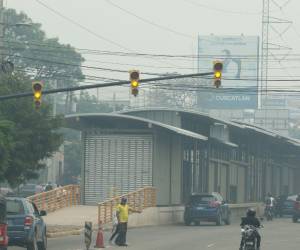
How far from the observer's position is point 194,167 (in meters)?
63.0

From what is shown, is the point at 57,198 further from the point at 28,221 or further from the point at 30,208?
the point at 28,221

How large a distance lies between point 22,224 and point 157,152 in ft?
85.7

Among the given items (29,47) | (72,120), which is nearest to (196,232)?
(72,120)

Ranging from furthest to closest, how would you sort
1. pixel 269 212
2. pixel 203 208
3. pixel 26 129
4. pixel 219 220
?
pixel 269 212, pixel 219 220, pixel 203 208, pixel 26 129

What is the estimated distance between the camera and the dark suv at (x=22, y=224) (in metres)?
28.3

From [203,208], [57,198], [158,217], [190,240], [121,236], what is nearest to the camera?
[121,236]

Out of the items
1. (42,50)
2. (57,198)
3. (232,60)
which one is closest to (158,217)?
(57,198)

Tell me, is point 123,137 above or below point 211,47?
below

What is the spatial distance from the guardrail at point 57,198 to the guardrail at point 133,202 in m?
2.70

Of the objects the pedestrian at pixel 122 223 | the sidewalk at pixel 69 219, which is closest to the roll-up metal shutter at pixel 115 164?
the sidewalk at pixel 69 219

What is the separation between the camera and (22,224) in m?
28.4

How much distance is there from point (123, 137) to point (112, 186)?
2.59 meters

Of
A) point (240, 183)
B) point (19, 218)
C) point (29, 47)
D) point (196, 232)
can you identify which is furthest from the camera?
point (29, 47)

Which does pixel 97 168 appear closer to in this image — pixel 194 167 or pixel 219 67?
pixel 194 167
